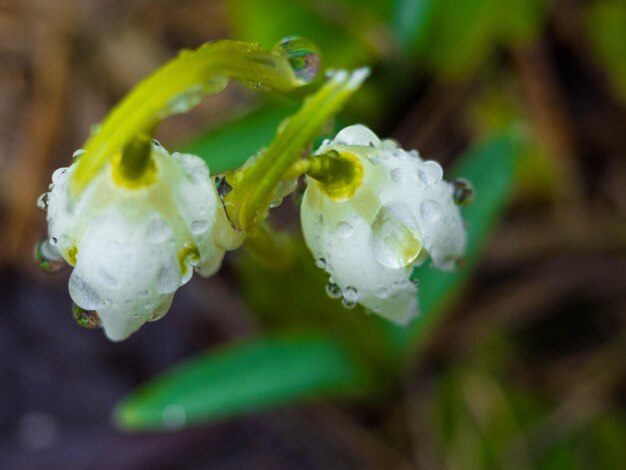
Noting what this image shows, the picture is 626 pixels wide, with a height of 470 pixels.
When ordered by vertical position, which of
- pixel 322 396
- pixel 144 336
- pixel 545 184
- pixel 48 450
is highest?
pixel 545 184

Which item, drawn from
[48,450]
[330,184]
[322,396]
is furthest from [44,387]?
[330,184]

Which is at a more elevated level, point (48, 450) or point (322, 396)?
point (322, 396)

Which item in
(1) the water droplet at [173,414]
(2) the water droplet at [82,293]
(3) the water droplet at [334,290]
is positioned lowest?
(1) the water droplet at [173,414]

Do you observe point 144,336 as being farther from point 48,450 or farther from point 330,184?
point 330,184

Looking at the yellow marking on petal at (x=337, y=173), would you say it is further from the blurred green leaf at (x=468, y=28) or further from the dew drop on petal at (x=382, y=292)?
the blurred green leaf at (x=468, y=28)

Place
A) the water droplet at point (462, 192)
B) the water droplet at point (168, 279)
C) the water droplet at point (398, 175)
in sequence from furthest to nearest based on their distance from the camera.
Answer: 1. the water droplet at point (462, 192)
2. the water droplet at point (398, 175)
3. the water droplet at point (168, 279)

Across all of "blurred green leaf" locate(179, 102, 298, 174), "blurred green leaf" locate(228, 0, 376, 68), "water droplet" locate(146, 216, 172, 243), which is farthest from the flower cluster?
"blurred green leaf" locate(228, 0, 376, 68)

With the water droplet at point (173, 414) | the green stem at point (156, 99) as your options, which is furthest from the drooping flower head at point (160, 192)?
the water droplet at point (173, 414)
